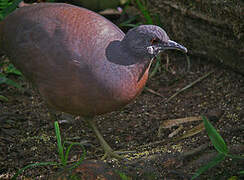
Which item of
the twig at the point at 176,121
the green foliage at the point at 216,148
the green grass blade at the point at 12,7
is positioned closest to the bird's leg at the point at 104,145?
the twig at the point at 176,121

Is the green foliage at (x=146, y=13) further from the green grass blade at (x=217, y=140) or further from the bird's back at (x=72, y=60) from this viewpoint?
the green grass blade at (x=217, y=140)

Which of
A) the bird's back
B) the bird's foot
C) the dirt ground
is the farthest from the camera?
the bird's foot

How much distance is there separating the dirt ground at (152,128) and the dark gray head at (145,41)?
0.70m

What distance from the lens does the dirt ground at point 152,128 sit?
98.9 inches

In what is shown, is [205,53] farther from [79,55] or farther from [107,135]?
[79,55]

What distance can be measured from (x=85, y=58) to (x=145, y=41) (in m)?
0.44

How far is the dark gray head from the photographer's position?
2.87 m

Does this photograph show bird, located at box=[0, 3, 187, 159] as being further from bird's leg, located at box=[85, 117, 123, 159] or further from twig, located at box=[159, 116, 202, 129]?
twig, located at box=[159, 116, 202, 129]

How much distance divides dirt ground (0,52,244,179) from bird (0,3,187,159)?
41 cm

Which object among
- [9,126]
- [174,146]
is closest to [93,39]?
[174,146]

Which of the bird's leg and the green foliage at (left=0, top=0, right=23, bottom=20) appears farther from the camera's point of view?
the green foliage at (left=0, top=0, right=23, bottom=20)

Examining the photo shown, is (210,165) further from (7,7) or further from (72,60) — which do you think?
(7,7)

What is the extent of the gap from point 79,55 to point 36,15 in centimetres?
58

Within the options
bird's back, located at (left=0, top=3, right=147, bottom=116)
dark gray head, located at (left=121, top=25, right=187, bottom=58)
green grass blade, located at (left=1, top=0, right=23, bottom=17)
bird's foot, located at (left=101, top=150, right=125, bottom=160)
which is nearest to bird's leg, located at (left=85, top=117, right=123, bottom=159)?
bird's foot, located at (left=101, top=150, right=125, bottom=160)
